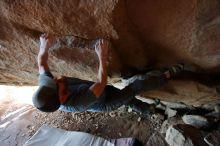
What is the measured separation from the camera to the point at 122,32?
253cm

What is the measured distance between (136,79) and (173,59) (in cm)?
51

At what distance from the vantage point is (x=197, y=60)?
2865mm

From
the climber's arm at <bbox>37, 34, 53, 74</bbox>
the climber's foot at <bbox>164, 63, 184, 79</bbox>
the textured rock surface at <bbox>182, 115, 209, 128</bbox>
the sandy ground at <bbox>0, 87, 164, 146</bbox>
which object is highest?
the climber's arm at <bbox>37, 34, 53, 74</bbox>

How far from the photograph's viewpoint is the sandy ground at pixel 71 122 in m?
4.94

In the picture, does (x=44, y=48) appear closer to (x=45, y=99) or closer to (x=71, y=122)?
(x=45, y=99)

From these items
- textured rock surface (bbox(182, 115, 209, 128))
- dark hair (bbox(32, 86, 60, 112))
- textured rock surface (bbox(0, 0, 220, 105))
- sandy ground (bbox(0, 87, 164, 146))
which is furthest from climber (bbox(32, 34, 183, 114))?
sandy ground (bbox(0, 87, 164, 146))

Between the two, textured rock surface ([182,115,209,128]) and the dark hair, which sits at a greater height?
the dark hair

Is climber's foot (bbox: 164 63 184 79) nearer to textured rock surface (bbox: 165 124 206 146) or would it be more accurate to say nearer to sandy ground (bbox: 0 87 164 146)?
textured rock surface (bbox: 165 124 206 146)

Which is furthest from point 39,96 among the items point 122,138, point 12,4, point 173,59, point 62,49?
point 122,138

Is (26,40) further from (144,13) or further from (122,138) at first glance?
(122,138)

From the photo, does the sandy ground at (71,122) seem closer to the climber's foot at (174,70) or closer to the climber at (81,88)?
the climber at (81,88)

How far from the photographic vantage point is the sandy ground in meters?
4.94

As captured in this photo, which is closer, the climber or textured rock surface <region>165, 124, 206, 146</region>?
the climber

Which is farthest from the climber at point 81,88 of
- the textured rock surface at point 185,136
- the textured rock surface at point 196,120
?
the textured rock surface at point 196,120
